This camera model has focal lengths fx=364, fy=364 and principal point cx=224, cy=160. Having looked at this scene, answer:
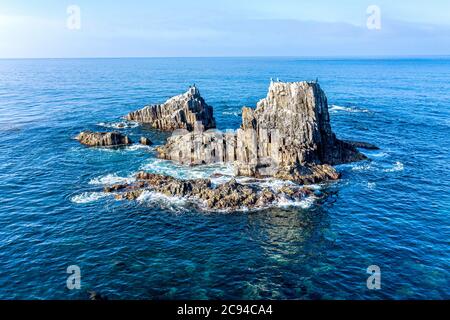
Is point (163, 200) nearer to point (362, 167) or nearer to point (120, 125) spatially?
point (362, 167)

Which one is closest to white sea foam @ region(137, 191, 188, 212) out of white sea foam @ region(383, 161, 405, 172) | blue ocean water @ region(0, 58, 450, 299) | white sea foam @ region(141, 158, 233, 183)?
blue ocean water @ region(0, 58, 450, 299)

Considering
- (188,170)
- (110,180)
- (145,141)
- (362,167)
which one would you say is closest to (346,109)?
(362,167)

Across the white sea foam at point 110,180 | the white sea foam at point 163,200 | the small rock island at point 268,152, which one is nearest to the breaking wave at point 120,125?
the small rock island at point 268,152

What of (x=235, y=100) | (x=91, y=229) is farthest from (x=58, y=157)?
(x=235, y=100)

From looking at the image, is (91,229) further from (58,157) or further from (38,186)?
(58,157)

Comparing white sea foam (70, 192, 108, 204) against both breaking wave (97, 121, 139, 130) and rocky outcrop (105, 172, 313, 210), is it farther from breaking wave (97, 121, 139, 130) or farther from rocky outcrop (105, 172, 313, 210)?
breaking wave (97, 121, 139, 130)

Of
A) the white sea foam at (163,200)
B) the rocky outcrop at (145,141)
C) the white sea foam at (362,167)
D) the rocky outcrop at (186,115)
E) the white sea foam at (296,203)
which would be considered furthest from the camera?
the rocky outcrop at (186,115)

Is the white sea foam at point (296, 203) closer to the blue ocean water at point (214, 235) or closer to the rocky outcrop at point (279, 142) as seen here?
the blue ocean water at point (214, 235)

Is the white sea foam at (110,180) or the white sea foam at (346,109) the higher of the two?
the white sea foam at (346,109)
